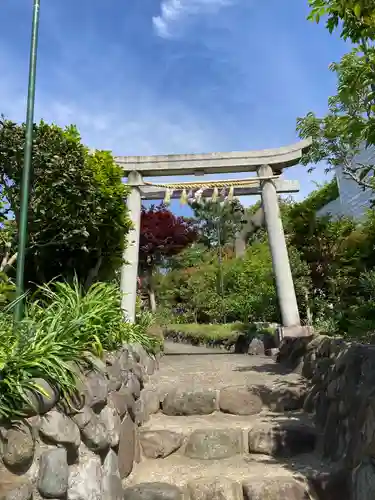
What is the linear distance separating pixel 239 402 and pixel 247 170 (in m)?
5.65

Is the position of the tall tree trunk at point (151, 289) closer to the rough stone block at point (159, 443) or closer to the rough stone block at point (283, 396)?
the rough stone block at point (283, 396)

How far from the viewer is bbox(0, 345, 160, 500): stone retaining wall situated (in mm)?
2213

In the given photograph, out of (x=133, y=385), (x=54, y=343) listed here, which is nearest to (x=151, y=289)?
(x=133, y=385)

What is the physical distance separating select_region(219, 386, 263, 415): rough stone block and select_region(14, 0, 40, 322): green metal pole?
224cm

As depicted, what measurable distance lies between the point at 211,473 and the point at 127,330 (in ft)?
7.12

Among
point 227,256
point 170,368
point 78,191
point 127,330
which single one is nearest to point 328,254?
point 170,368

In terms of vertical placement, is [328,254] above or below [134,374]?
above

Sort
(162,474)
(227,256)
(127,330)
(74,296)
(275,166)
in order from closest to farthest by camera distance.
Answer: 1. (162,474)
2. (74,296)
3. (127,330)
4. (275,166)
5. (227,256)

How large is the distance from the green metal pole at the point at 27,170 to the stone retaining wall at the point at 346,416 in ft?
7.98

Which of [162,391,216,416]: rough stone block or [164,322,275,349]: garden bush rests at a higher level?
[164,322,275,349]: garden bush

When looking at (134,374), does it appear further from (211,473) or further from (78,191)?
(78,191)

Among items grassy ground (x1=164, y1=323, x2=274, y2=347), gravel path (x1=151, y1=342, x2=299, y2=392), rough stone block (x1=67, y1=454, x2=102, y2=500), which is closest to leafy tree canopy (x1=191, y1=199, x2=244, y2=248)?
grassy ground (x1=164, y1=323, x2=274, y2=347)

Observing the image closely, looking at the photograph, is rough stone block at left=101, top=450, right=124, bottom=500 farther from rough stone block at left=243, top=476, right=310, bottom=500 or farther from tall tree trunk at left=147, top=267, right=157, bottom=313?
tall tree trunk at left=147, top=267, right=157, bottom=313

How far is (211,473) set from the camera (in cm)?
344
